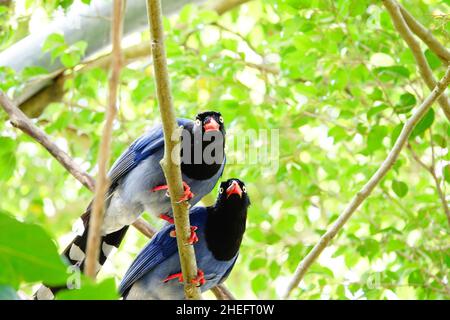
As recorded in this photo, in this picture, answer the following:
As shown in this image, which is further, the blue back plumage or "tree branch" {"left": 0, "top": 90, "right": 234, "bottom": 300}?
the blue back plumage

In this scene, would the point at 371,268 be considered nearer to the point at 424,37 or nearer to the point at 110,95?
the point at 424,37

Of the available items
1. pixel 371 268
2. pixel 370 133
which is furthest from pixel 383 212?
pixel 370 133

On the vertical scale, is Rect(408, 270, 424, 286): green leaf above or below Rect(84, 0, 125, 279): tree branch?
above

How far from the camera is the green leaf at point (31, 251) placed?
1.06 metres

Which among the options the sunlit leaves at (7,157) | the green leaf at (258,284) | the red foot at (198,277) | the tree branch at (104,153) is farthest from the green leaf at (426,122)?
the tree branch at (104,153)

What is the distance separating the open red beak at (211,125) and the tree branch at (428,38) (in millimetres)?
1146

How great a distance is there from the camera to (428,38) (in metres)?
3.65

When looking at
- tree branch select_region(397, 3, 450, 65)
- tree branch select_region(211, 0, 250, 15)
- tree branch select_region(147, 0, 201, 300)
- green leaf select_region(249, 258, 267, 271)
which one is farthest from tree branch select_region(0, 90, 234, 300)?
tree branch select_region(211, 0, 250, 15)

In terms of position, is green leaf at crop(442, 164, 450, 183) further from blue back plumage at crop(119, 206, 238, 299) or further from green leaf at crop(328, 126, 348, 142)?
blue back plumage at crop(119, 206, 238, 299)

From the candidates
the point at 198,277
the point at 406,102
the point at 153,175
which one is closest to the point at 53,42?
the point at 153,175

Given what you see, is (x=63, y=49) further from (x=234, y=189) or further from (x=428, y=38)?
(x=428, y=38)

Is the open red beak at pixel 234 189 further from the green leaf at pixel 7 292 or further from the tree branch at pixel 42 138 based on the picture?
the green leaf at pixel 7 292

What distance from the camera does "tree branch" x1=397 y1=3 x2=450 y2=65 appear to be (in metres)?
3.66

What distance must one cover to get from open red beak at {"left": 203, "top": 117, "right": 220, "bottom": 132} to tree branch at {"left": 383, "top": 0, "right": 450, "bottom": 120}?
104 cm
